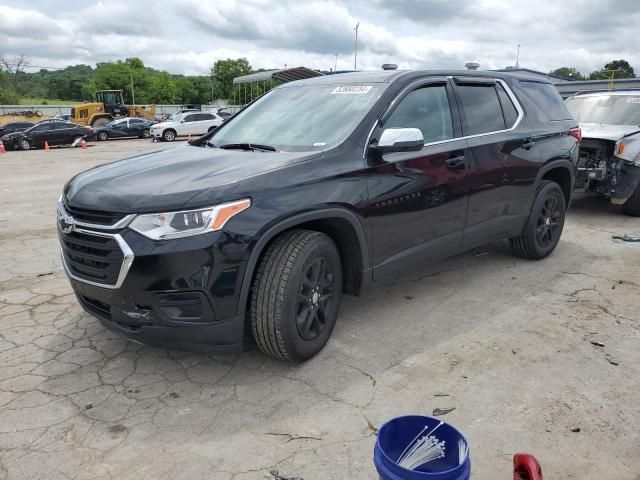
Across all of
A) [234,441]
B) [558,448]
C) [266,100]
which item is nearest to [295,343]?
[234,441]

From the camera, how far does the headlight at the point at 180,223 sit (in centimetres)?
264

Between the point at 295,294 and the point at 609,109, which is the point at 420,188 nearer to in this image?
the point at 295,294

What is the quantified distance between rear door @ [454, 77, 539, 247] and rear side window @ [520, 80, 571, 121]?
0.35 m

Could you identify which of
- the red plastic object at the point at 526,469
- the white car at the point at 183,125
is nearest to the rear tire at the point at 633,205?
the red plastic object at the point at 526,469

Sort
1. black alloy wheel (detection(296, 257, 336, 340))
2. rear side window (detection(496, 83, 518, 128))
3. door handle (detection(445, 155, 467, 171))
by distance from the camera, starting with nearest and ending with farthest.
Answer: black alloy wheel (detection(296, 257, 336, 340)), door handle (detection(445, 155, 467, 171)), rear side window (detection(496, 83, 518, 128))

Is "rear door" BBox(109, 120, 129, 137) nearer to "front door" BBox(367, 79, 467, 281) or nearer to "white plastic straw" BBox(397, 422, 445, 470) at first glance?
"front door" BBox(367, 79, 467, 281)

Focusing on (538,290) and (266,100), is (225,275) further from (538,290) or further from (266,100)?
(538,290)

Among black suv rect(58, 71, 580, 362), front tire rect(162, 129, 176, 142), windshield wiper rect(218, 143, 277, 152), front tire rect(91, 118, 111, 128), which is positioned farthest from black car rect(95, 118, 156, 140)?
windshield wiper rect(218, 143, 277, 152)

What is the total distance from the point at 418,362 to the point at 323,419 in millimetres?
850

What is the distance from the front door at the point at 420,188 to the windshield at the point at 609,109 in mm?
5047

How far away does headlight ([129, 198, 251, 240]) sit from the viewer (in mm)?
2645

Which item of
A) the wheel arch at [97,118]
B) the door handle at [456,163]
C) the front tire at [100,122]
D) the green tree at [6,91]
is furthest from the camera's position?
the green tree at [6,91]

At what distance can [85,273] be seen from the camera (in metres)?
2.94

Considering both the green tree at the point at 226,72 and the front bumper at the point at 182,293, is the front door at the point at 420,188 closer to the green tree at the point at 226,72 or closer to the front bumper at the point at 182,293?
the front bumper at the point at 182,293
